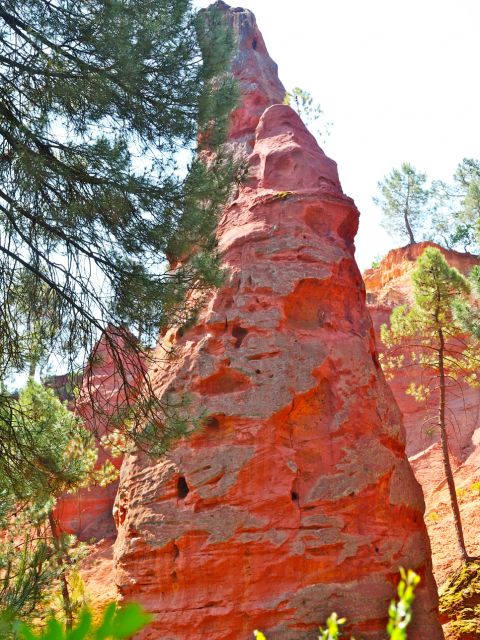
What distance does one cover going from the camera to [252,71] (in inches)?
669

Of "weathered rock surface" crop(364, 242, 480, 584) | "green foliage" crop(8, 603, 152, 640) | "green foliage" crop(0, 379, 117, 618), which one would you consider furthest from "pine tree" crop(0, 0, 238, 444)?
"weathered rock surface" crop(364, 242, 480, 584)

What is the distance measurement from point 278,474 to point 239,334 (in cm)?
246

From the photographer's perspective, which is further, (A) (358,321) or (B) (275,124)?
(B) (275,124)

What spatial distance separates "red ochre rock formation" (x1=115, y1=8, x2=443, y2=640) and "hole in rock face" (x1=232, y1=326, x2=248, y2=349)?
0.06 feet

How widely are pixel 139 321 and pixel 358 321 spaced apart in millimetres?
5524

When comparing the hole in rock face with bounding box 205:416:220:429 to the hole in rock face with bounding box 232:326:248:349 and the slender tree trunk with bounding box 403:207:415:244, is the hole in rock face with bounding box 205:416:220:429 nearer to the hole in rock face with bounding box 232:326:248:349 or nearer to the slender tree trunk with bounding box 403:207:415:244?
the hole in rock face with bounding box 232:326:248:349

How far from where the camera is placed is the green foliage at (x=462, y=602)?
12600 mm

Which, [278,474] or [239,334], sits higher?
[239,334]

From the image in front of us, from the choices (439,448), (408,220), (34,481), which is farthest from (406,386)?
(34,481)

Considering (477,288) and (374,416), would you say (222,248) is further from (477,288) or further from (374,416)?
(477,288)

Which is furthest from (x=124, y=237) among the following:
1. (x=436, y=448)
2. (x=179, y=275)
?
(x=436, y=448)

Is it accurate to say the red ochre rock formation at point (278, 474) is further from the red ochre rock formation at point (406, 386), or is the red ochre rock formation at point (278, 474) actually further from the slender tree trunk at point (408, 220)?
the slender tree trunk at point (408, 220)

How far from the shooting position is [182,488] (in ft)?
34.9

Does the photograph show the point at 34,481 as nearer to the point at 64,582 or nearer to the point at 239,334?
the point at 64,582
